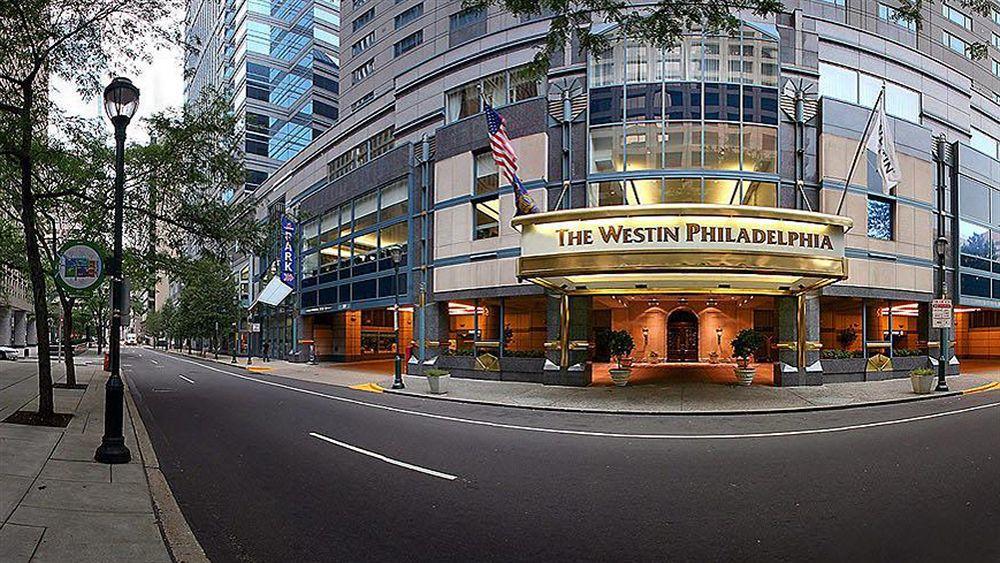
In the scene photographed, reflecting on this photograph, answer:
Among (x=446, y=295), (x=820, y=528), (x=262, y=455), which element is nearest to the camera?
(x=820, y=528)

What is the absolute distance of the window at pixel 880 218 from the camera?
25703 millimetres

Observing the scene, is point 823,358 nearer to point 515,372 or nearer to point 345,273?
point 515,372

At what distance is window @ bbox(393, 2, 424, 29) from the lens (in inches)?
1602

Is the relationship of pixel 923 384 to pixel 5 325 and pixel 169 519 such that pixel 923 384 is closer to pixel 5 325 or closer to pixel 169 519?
pixel 169 519

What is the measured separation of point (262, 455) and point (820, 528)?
854 cm

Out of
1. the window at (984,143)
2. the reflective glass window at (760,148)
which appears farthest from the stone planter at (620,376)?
the window at (984,143)

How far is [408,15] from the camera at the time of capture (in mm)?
41750

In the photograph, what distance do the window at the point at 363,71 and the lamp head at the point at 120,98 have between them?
37102mm

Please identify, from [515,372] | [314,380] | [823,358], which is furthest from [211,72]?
[823,358]

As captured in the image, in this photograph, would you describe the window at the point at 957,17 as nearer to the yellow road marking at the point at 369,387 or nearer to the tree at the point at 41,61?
the yellow road marking at the point at 369,387

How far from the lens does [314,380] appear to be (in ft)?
96.4

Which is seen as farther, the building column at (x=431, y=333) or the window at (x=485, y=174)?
the building column at (x=431, y=333)

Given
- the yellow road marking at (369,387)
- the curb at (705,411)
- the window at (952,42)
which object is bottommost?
the yellow road marking at (369,387)

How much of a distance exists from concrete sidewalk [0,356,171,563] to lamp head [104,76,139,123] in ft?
17.9
